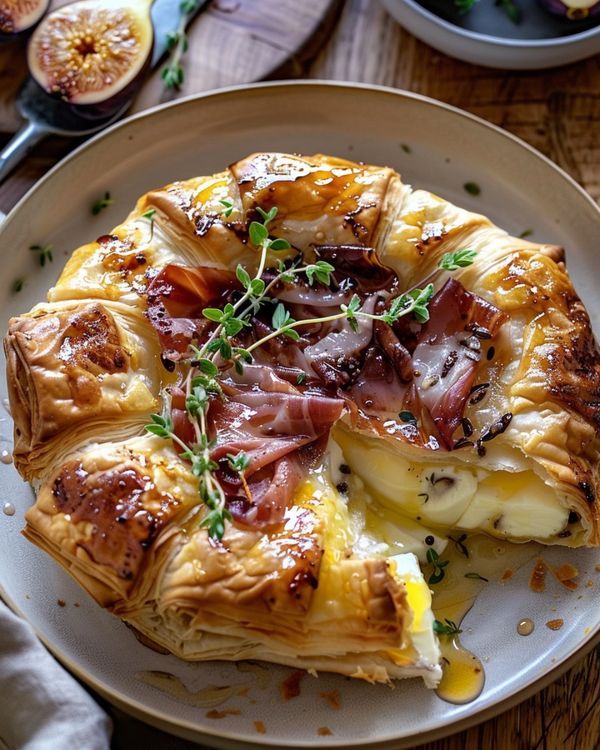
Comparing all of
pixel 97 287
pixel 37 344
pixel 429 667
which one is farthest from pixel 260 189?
pixel 429 667

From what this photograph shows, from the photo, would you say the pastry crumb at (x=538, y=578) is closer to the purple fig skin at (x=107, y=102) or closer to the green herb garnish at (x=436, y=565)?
the green herb garnish at (x=436, y=565)

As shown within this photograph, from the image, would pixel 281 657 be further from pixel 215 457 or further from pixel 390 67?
pixel 390 67

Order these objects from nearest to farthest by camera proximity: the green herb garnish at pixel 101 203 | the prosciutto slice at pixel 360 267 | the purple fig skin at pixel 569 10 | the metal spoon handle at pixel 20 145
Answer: the prosciutto slice at pixel 360 267
the green herb garnish at pixel 101 203
the metal spoon handle at pixel 20 145
the purple fig skin at pixel 569 10

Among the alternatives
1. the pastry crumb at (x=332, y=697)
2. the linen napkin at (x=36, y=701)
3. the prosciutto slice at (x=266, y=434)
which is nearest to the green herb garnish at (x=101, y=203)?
the prosciutto slice at (x=266, y=434)

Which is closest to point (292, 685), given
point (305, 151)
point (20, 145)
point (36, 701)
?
point (36, 701)

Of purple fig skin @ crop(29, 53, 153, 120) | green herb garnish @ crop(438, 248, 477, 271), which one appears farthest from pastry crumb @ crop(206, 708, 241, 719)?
purple fig skin @ crop(29, 53, 153, 120)

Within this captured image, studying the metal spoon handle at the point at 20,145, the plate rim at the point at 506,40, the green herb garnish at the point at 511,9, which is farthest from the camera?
the green herb garnish at the point at 511,9

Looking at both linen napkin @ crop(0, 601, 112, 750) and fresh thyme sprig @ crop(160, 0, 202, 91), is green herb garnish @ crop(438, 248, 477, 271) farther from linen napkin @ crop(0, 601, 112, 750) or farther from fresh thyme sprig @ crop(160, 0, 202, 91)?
linen napkin @ crop(0, 601, 112, 750)
